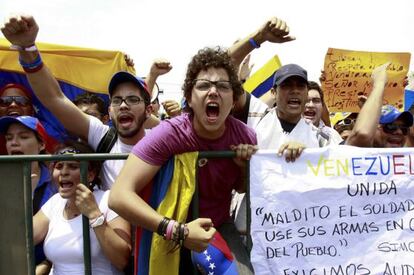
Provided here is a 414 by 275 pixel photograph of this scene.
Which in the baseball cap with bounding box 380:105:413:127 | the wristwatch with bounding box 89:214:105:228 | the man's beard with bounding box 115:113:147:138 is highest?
the baseball cap with bounding box 380:105:413:127

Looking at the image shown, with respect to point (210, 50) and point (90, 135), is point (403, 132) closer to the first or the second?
point (210, 50)

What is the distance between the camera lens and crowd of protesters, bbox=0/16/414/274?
2734 mm

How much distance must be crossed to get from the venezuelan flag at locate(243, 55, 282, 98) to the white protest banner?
3.51 meters

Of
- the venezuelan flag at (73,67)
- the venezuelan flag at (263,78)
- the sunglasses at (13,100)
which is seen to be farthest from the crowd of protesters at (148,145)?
the venezuelan flag at (263,78)

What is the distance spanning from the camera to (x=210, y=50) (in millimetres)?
2977

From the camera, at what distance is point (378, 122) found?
147 inches

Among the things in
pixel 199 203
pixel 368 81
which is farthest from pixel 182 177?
pixel 368 81

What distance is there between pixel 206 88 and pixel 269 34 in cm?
81

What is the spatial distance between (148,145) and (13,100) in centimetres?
202

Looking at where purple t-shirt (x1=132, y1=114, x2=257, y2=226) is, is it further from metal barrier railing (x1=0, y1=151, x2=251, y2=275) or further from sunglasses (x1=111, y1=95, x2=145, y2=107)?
sunglasses (x1=111, y1=95, x2=145, y2=107)

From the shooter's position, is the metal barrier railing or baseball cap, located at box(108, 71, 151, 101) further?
baseball cap, located at box(108, 71, 151, 101)

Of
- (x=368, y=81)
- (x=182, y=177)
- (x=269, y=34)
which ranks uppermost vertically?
(x=368, y=81)

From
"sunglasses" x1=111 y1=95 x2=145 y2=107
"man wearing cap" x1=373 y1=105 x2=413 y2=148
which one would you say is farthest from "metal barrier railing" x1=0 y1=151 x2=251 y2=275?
"man wearing cap" x1=373 y1=105 x2=413 y2=148

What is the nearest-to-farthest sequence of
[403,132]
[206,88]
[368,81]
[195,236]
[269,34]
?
[195,236]
[206,88]
[269,34]
[403,132]
[368,81]
